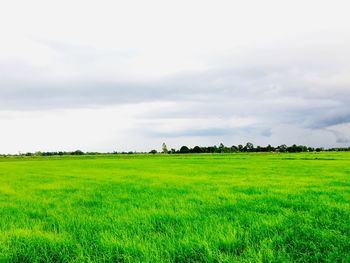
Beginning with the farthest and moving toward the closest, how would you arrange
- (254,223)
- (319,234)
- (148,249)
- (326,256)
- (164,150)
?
(164,150) → (254,223) → (319,234) → (148,249) → (326,256)

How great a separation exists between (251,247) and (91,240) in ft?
9.61

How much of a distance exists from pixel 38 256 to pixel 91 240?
967 mm

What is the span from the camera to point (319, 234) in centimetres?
565

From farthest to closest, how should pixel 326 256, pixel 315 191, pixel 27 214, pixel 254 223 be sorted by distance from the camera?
1. pixel 315 191
2. pixel 27 214
3. pixel 254 223
4. pixel 326 256

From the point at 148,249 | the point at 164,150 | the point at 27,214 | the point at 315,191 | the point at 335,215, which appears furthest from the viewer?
the point at 164,150

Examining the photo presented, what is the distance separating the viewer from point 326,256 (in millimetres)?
4695

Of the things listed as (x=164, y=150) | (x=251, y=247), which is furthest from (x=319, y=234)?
(x=164, y=150)

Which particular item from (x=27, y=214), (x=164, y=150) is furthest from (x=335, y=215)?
(x=164, y=150)

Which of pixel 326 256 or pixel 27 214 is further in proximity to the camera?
pixel 27 214

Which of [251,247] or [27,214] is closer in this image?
[251,247]

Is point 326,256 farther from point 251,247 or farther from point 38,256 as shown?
point 38,256

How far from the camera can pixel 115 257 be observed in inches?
194

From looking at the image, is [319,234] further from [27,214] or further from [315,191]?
[27,214]

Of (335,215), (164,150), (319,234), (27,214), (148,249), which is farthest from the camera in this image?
(164,150)
